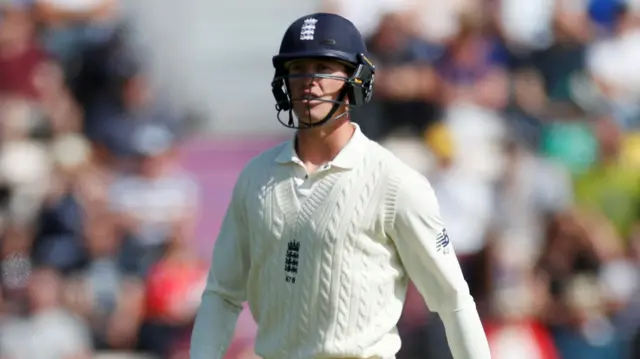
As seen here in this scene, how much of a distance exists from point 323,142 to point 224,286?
2.00 feet

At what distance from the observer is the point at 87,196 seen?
10141mm

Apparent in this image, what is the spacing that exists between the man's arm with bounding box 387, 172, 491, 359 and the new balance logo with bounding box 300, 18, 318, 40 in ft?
1.84

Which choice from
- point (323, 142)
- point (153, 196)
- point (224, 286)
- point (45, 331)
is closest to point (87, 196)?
point (153, 196)

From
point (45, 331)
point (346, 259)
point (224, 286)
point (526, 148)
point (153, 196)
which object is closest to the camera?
point (346, 259)

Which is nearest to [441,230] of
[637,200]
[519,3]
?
[637,200]

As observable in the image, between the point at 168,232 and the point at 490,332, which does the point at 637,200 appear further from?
the point at 168,232

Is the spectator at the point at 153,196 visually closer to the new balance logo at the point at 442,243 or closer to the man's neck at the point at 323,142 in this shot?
the man's neck at the point at 323,142

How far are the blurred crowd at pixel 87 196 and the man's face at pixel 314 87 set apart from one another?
16.1 ft

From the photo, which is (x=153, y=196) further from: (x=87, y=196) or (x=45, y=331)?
(x=45, y=331)

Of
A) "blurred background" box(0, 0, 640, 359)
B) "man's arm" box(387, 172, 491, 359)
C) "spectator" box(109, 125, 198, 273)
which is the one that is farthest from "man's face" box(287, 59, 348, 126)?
"spectator" box(109, 125, 198, 273)

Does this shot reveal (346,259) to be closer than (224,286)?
Yes

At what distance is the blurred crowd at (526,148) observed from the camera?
902cm

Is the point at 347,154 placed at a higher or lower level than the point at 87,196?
higher

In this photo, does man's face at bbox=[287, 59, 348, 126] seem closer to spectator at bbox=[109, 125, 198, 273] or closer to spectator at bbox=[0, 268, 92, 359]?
spectator at bbox=[0, 268, 92, 359]
